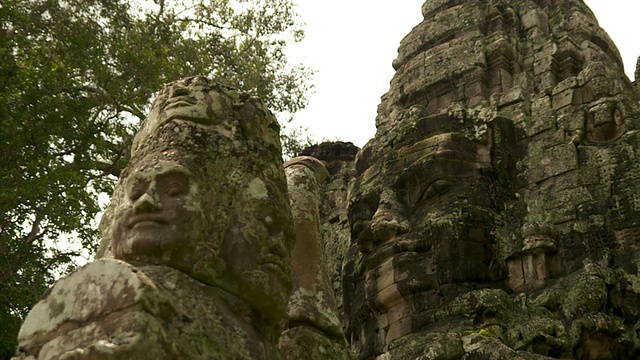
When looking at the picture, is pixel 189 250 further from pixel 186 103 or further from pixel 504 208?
pixel 504 208

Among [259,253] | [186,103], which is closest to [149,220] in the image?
[259,253]

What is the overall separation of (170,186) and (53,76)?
9.42 meters

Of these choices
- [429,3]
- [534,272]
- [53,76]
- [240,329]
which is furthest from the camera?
[429,3]

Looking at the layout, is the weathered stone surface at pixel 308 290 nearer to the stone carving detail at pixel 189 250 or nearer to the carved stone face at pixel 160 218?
the stone carving detail at pixel 189 250

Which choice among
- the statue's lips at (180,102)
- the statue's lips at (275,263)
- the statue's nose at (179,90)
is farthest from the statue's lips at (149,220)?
the statue's nose at (179,90)

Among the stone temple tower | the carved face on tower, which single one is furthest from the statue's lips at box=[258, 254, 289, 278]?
the carved face on tower

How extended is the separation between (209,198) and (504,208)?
837 cm

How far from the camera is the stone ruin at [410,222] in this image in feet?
14.1

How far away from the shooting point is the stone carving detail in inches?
153

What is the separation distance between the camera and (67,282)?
159 inches

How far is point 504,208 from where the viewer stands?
40.7 feet

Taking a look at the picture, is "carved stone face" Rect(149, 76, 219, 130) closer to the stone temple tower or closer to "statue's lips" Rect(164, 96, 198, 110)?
"statue's lips" Rect(164, 96, 198, 110)

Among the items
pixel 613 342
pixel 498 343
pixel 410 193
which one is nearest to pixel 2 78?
pixel 410 193

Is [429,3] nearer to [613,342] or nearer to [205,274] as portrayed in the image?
[613,342]
